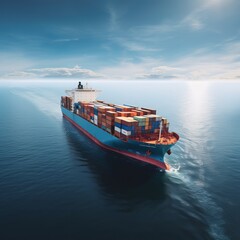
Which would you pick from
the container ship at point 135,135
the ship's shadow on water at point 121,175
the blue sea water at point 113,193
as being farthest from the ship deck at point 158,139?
the ship's shadow on water at point 121,175

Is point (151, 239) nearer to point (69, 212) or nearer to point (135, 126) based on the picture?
point (69, 212)

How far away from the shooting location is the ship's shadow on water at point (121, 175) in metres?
27.4

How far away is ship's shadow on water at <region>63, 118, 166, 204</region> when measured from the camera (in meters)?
27.4

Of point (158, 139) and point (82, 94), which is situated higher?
point (82, 94)

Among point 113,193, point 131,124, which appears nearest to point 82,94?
point 131,124

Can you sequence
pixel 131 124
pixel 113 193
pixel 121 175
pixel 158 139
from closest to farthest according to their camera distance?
pixel 113 193
pixel 121 175
pixel 131 124
pixel 158 139

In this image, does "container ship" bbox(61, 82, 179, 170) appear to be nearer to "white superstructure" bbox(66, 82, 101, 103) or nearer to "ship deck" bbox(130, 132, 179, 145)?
"ship deck" bbox(130, 132, 179, 145)

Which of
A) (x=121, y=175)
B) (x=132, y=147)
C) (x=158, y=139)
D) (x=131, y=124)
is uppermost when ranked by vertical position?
(x=131, y=124)

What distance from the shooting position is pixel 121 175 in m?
32.8

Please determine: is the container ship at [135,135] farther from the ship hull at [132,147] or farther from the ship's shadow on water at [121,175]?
the ship's shadow on water at [121,175]

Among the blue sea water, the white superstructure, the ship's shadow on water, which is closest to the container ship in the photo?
the ship's shadow on water

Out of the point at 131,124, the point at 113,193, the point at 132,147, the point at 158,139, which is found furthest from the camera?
the point at 158,139

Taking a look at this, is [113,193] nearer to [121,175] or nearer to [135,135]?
[121,175]

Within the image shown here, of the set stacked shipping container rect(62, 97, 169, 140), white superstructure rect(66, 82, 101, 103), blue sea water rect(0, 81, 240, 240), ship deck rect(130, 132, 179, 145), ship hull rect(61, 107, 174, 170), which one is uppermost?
white superstructure rect(66, 82, 101, 103)
